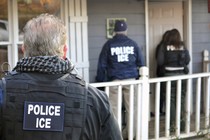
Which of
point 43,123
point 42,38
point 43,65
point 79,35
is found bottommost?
point 43,123

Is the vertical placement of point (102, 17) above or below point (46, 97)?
above

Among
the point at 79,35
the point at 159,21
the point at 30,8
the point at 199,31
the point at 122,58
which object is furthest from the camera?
the point at 199,31

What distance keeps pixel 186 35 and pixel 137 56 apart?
6.71ft

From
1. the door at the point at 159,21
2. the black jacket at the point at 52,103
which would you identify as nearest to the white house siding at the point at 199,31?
the door at the point at 159,21

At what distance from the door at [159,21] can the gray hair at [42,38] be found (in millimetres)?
5465

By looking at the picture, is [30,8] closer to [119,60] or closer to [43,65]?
[119,60]

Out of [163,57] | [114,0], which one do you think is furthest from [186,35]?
[114,0]

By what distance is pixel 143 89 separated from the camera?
5.43 metres

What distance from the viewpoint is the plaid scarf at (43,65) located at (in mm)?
2016

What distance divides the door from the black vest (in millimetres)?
5521

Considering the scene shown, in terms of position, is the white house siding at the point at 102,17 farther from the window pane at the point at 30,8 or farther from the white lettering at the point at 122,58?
the white lettering at the point at 122,58

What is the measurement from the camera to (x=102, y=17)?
672cm

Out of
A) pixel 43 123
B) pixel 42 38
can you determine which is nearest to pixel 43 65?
pixel 42 38

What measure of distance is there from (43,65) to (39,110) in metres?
0.22
